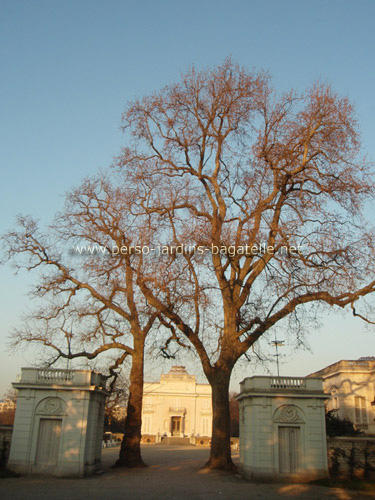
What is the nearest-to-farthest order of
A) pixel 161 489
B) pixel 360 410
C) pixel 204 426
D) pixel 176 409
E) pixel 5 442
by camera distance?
pixel 161 489, pixel 5 442, pixel 360 410, pixel 204 426, pixel 176 409

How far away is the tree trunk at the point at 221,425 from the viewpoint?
814 inches

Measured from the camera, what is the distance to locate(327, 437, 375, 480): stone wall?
19.5 metres

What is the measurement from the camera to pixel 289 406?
65.9 feet

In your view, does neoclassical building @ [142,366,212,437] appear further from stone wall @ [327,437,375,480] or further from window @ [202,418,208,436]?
stone wall @ [327,437,375,480]

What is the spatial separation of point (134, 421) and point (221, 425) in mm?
5141

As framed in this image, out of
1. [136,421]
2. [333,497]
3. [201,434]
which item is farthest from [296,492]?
[201,434]

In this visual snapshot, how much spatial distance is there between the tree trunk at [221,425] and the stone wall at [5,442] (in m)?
9.11

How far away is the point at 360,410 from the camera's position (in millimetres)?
36438

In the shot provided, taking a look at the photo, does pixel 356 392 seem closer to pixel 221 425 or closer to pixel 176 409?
pixel 221 425

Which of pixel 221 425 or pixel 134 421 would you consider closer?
pixel 221 425

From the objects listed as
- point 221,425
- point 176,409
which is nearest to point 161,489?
point 221,425

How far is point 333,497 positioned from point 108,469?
459 inches

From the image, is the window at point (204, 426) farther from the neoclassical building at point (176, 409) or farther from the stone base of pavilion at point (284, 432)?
the stone base of pavilion at point (284, 432)

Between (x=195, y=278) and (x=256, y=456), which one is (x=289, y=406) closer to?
(x=256, y=456)
